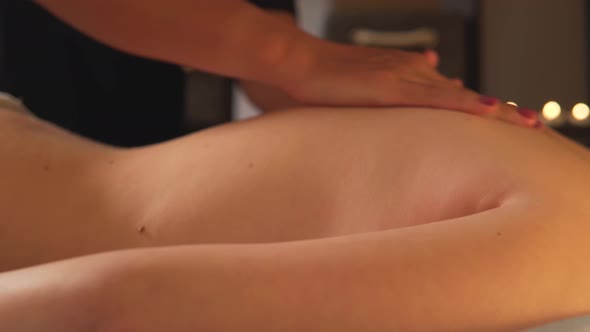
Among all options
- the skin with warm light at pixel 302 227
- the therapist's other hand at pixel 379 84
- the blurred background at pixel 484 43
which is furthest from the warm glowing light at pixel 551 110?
the skin with warm light at pixel 302 227

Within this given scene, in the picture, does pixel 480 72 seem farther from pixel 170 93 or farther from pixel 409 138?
pixel 409 138

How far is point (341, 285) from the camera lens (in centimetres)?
33

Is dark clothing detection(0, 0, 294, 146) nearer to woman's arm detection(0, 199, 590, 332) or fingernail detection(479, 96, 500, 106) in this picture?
fingernail detection(479, 96, 500, 106)

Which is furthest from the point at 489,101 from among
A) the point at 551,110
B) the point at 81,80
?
the point at 551,110

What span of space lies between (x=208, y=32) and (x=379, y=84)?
221 mm

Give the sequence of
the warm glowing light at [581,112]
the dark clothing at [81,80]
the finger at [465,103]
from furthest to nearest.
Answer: the warm glowing light at [581,112] < the dark clothing at [81,80] < the finger at [465,103]

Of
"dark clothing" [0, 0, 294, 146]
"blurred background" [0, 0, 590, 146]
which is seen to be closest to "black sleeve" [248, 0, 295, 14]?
"dark clothing" [0, 0, 294, 146]

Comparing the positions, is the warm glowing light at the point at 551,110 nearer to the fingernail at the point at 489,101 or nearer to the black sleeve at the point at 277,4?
the black sleeve at the point at 277,4

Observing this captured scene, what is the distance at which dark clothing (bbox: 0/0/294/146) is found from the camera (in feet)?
3.66

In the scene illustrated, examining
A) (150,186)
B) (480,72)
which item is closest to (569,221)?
(150,186)

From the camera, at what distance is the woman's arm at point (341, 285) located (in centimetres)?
32

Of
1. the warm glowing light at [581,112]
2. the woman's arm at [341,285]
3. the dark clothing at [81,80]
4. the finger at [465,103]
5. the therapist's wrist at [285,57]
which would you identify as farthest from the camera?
the warm glowing light at [581,112]

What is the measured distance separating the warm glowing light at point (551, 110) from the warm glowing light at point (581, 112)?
0.16 ft

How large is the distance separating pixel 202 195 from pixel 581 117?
1808 millimetres
